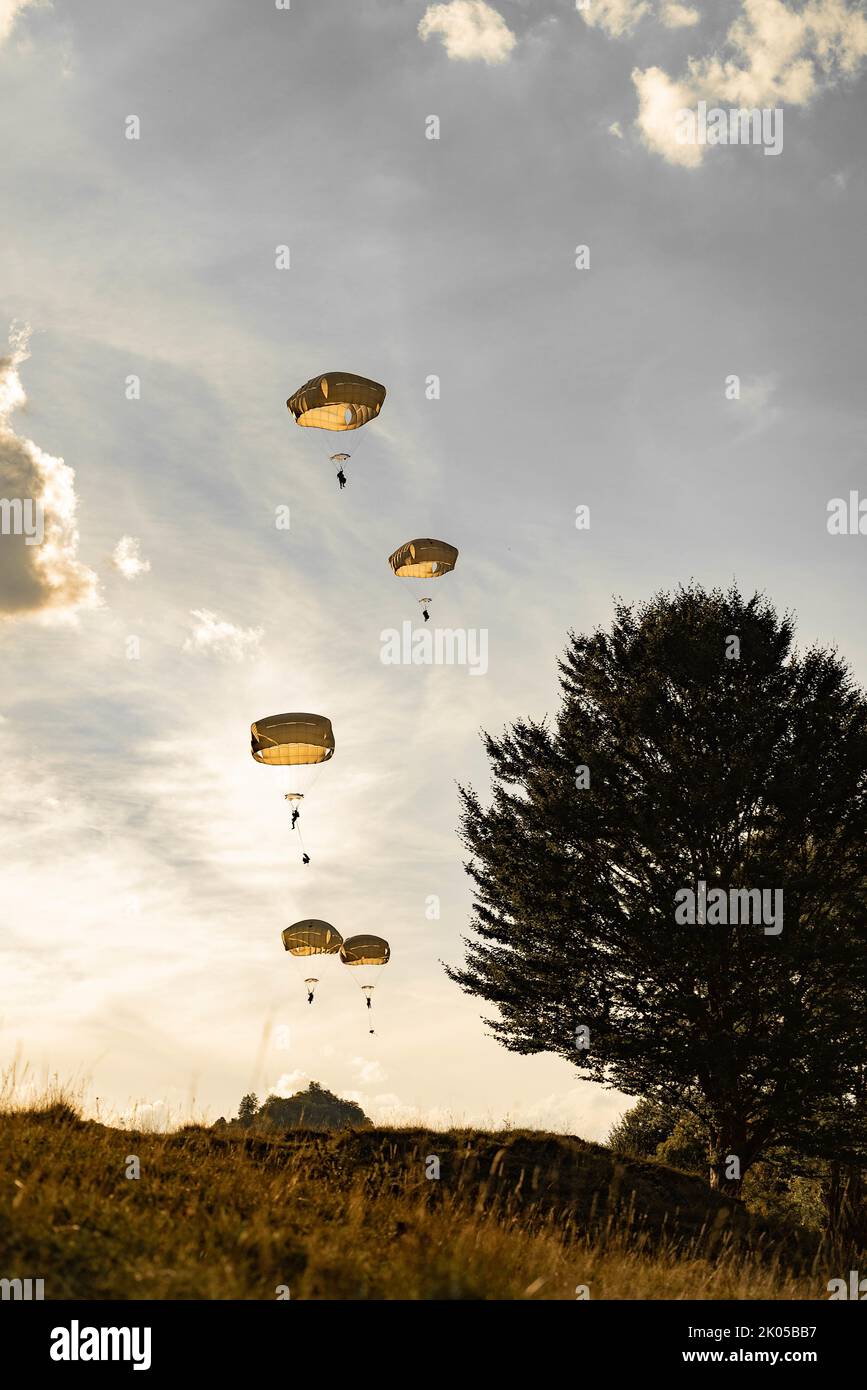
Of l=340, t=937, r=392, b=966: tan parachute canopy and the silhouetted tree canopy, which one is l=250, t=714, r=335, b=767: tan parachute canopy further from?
the silhouetted tree canopy

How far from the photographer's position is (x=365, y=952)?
119ft

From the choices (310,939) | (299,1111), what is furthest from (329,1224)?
(299,1111)

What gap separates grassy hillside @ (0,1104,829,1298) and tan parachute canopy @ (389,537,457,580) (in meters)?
18.9

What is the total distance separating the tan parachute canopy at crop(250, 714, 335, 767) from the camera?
1027 inches

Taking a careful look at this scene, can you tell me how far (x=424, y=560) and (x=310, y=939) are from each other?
1423 centimetres

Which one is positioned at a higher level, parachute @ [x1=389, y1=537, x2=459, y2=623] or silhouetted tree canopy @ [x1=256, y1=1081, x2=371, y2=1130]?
parachute @ [x1=389, y1=537, x2=459, y2=623]

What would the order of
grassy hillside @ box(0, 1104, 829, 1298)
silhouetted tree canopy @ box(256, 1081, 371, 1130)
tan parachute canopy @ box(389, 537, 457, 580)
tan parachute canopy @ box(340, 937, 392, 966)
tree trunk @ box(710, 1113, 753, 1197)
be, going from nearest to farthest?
grassy hillside @ box(0, 1104, 829, 1298) → tree trunk @ box(710, 1113, 753, 1197) → tan parachute canopy @ box(389, 537, 457, 580) → tan parachute canopy @ box(340, 937, 392, 966) → silhouetted tree canopy @ box(256, 1081, 371, 1130)

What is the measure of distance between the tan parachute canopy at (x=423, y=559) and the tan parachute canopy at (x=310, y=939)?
43.2 ft

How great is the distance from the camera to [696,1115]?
76.0 ft

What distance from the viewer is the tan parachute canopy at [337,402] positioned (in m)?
26.9

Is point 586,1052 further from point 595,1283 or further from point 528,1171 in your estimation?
point 595,1283

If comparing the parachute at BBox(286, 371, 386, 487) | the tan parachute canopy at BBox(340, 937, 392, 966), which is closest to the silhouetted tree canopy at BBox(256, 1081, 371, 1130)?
the tan parachute canopy at BBox(340, 937, 392, 966)

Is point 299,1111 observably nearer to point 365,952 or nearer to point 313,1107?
point 313,1107
